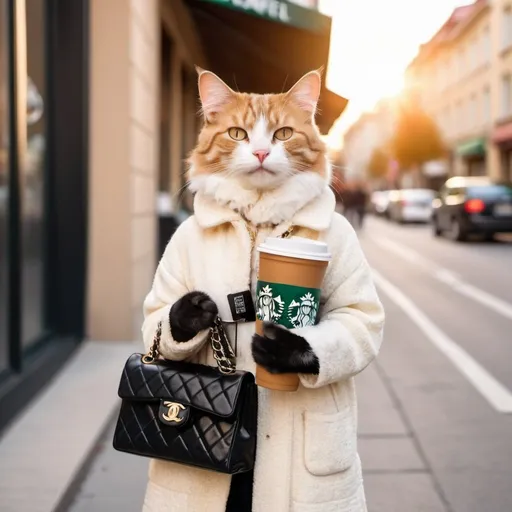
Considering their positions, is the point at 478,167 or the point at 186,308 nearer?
the point at 186,308

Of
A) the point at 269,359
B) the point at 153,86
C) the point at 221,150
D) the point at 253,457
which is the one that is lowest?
the point at 253,457

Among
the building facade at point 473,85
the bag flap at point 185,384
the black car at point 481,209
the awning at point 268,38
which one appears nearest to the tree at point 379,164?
the building facade at point 473,85

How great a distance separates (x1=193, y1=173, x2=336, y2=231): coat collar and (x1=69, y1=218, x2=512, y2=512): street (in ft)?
6.93

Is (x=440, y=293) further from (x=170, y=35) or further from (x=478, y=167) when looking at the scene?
(x=478, y=167)

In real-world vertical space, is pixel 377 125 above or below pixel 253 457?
above

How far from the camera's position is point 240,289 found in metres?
1.98

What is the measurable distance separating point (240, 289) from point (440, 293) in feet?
29.8

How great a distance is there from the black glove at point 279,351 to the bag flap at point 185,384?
18 cm

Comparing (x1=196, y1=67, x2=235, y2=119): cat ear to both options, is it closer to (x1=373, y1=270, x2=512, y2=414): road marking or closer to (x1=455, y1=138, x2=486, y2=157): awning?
(x1=373, y1=270, x2=512, y2=414): road marking

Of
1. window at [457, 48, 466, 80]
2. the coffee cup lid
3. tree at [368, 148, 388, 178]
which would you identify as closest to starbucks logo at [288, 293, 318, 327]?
the coffee cup lid

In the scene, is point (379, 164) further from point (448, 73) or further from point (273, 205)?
point (273, 205)

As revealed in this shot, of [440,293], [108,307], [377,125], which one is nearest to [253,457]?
[108,307]

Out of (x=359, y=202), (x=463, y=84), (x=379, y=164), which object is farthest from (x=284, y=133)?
(x=379, y=164)

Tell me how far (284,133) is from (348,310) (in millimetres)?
511
